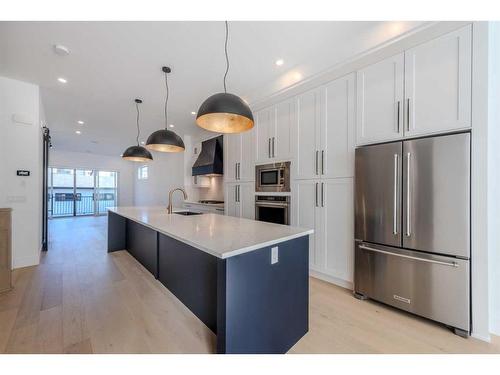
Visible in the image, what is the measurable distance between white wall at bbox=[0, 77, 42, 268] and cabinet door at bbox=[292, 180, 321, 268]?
152 inches

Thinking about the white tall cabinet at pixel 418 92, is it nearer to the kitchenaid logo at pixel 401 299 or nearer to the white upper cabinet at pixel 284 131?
the white upper cabinet at pixel 284 131

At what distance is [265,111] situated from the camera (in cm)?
345

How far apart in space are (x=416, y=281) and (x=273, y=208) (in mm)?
1867

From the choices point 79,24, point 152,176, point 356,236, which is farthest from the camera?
point 152,176

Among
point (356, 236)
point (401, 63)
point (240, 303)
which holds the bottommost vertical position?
point (240, 303)

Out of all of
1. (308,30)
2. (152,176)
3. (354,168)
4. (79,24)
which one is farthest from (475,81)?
(152,176)

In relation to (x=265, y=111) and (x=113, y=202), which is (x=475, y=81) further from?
(x=113, y=202)

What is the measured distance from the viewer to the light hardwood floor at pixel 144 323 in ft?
5.17

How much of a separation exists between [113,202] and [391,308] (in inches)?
417

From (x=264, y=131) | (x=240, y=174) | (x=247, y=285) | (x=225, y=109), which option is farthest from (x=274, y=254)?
(x=240, y=174)

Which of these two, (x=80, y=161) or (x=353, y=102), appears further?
(x=80, y=161)

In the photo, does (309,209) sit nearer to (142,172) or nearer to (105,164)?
(142,172)

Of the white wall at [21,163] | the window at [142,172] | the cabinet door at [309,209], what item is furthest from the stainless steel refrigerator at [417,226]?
the window at [142,172]
